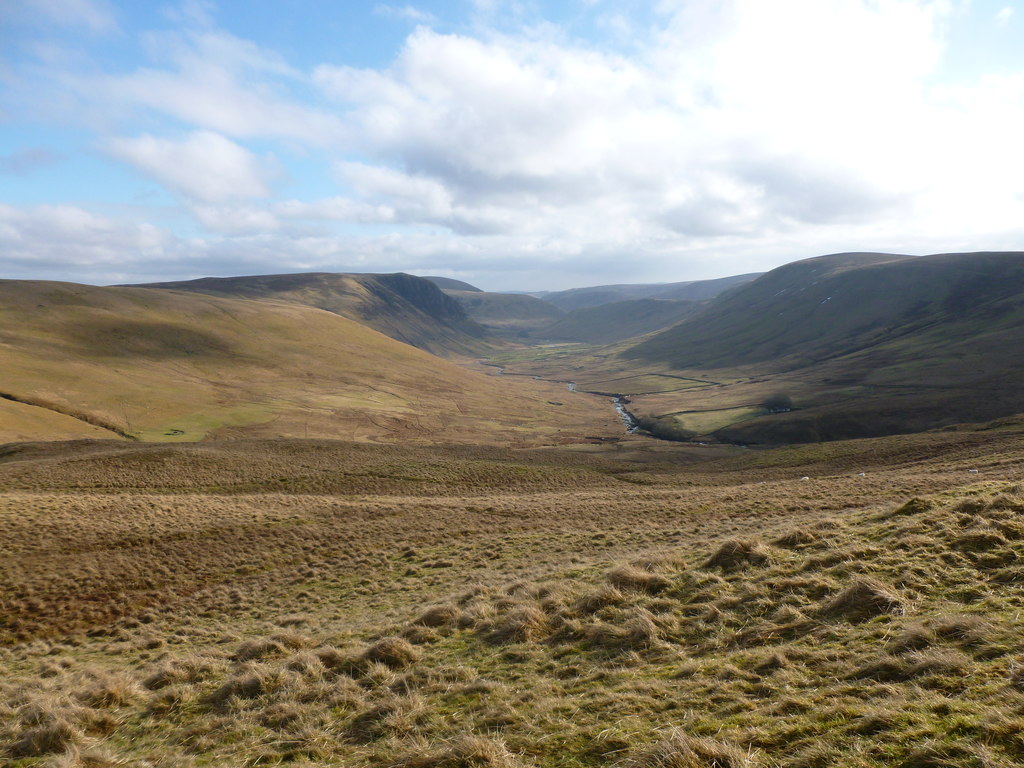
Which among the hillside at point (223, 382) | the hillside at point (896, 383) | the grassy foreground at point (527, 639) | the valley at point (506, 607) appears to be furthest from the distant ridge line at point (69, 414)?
the hillside at point (896, 383)

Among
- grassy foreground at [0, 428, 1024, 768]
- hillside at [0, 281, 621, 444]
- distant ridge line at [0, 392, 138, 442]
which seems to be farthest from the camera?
hillside at [0, 281, 621, 444]

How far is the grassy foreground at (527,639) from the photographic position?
7465 mm

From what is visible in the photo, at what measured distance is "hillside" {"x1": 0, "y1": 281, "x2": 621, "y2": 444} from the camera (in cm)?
8906

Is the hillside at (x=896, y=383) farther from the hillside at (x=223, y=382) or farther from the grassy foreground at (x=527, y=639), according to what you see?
the grassy foreground at (x=527, y=639)

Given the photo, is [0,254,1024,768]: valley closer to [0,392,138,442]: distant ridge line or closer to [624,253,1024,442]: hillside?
[0,392,138,442]: distant ridge line

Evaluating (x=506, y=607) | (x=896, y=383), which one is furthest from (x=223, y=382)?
(x=896, y=383)

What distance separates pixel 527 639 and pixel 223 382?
129m

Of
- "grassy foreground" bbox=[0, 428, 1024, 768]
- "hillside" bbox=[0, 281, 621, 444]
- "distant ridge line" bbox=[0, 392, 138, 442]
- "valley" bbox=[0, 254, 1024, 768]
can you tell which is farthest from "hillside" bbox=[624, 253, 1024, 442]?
"distant ridge line" bbox=[0, 392, 138, 442]

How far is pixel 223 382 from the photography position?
4833 inches

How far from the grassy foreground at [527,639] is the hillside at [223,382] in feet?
213

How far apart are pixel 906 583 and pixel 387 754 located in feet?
37.6

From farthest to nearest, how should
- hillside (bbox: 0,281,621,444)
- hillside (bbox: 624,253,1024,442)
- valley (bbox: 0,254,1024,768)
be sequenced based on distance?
hillside (bbox: 624,253,1024,442)
hillside (bbox: 0,281,621,444)
valley (bbox: 0,254,1024,768)

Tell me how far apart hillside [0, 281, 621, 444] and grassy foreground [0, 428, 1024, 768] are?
6489 centimetres

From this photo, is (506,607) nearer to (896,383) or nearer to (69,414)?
(69,414)
